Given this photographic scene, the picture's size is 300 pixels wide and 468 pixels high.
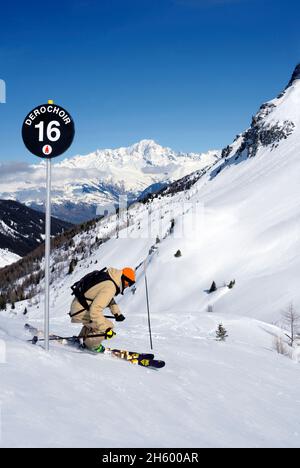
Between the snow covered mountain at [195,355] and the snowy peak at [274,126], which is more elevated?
the snowy peak at [274,126]

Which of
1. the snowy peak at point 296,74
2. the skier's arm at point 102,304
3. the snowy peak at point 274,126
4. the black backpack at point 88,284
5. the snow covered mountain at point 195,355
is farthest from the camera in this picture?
the snowy peak at point 296,74

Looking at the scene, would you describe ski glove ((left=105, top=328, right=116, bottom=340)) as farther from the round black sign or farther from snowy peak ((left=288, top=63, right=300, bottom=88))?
snowy peak ((left=288, top=63, right=300, bottom=88))

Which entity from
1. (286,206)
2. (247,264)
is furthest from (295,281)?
(286,206)

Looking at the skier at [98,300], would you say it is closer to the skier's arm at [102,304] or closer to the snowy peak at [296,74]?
the skier's arm at [102,304]

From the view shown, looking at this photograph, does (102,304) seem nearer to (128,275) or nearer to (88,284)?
(88,284)

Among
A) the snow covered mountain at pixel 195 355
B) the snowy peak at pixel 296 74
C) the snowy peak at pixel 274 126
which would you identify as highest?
the snowy peak at pixel 296 74

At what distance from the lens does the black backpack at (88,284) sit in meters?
8.20

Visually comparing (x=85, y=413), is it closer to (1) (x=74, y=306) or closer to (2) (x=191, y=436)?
(2) (x=191, y=436)

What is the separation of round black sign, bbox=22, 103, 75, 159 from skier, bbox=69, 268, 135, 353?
257 cm

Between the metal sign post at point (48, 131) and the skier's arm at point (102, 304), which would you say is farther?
the skier's arm at point (102, 304)

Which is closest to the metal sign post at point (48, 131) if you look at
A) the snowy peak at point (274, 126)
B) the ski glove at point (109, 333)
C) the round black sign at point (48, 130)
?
the round black sign at point (48, 130)

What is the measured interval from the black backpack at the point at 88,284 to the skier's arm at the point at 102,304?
13cm

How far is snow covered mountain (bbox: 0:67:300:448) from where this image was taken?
5012 mm

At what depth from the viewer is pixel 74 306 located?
8.71m
